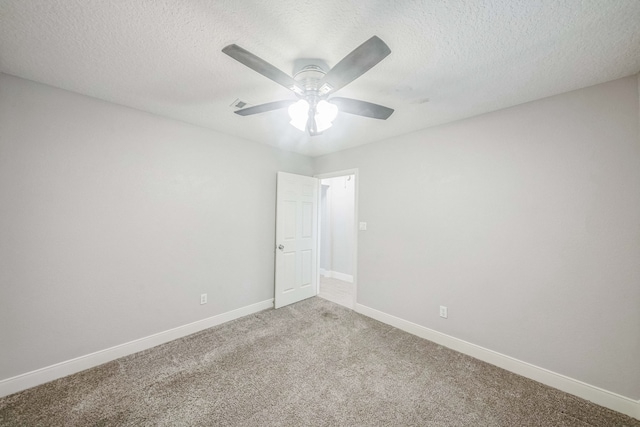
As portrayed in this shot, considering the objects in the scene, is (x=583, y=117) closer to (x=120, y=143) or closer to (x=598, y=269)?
(x=598, y=269)

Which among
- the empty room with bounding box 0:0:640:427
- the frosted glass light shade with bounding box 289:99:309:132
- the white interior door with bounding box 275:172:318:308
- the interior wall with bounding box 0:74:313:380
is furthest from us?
the white interior door with bounding box 275:172:318:308

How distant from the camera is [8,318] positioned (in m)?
1.71

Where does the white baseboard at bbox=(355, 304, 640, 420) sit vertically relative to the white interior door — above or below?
below

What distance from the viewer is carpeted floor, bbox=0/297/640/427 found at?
1.54m

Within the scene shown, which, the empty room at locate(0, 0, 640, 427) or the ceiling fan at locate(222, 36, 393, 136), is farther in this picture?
the empty room at locate(0, 0, 640, 427)

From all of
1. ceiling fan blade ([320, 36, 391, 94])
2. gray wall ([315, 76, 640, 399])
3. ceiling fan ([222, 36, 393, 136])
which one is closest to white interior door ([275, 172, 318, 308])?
gray wall ([315, 76, 640, 399])

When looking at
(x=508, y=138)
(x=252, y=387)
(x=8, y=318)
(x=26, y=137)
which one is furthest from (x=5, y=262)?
(x=508, y=138)

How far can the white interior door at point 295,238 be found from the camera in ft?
11.2

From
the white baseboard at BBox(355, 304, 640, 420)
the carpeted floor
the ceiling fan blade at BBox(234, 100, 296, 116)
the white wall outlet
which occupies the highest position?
the ceiling fan blade at BBox(234, 100, 296, 116)

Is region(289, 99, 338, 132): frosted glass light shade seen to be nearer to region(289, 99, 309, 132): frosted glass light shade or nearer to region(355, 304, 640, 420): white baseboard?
region(289, 99, 309, 132): frosted glass light shade

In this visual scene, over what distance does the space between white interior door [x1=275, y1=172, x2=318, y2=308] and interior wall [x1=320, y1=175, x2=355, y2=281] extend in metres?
1.20

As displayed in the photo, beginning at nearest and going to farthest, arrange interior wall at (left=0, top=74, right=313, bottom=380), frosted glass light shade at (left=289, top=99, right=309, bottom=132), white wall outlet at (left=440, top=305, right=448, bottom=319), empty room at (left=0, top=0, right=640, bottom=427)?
1. empty room at (left=0, top=0, right=640, bottom=427)
2. frosted glass light shade at (left=289, top=99, right=309, bottom=132)
3. interior wall at (left=0, top=74, right=313, bottom=380)
4. white wall outlet at (left=440, top=305, right=448, bottom=319)

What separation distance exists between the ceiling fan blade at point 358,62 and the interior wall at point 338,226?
11.7 ft

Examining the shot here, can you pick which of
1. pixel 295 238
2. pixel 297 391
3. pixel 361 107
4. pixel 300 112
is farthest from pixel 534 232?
pixel 295 238
